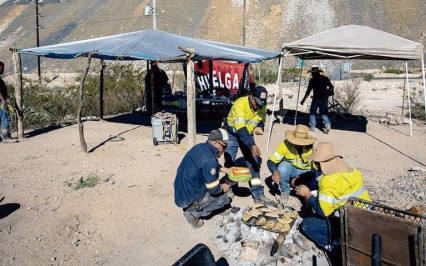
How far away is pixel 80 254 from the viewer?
4.59 meters

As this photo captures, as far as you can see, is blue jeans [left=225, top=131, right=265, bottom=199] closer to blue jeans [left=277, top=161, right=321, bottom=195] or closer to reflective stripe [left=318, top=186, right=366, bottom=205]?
blue jeans [left=277, top=161, right=321, bottom=195]

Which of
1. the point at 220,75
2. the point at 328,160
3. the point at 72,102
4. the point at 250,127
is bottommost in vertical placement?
the point at 328,160

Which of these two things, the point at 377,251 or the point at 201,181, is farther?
the point at 201,181

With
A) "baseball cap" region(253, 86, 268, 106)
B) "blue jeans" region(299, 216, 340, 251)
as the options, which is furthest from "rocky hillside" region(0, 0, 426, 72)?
"blue jeans" region(299, 216, 340, 251)

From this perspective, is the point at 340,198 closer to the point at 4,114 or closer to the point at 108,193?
the point at 108,193

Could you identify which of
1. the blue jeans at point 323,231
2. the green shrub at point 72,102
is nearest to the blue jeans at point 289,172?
the blue jeans at point 323,231

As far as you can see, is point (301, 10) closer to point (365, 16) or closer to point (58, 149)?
point (365, 16)

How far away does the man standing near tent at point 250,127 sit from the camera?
18.8 feet

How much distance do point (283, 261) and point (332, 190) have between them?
1.04 m

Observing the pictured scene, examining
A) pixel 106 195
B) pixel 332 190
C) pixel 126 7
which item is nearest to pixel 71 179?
pixel 106 195

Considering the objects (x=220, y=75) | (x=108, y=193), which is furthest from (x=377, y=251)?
(x=220, y=75)

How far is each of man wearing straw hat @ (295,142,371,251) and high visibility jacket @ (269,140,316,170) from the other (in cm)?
116

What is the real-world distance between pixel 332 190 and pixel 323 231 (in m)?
0.64

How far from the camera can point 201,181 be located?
484cm
